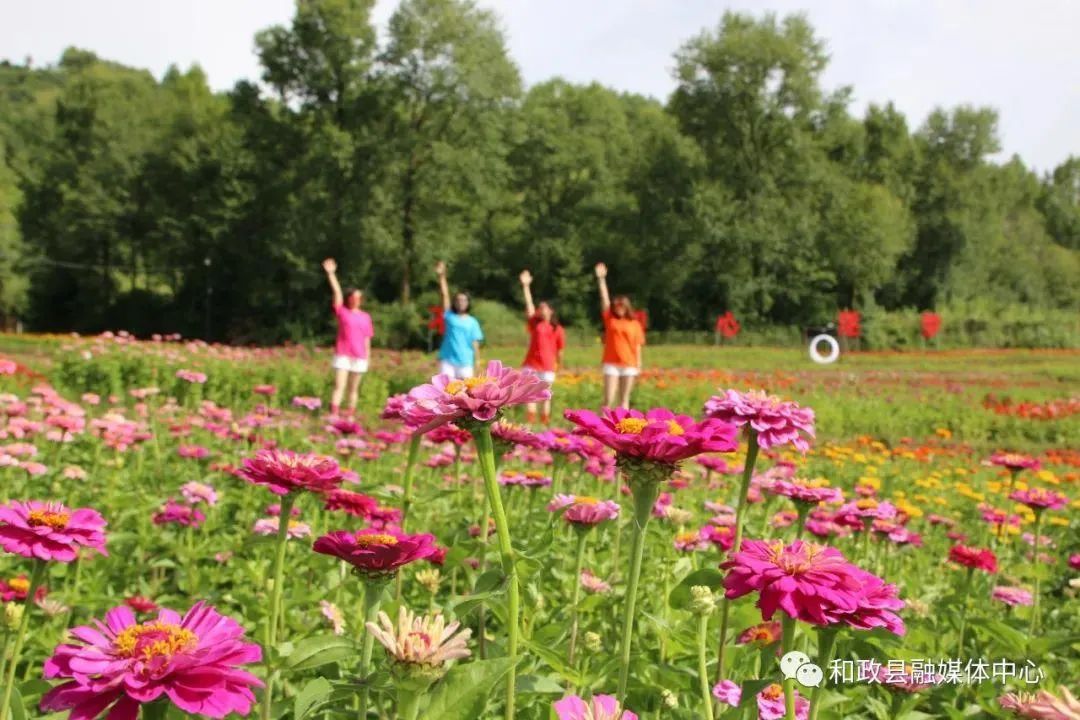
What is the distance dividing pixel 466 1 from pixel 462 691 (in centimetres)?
3282

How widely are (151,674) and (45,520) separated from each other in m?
0.65

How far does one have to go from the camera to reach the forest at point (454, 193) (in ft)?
101

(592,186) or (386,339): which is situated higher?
(592,186)

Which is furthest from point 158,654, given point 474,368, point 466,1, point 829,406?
point 466,1

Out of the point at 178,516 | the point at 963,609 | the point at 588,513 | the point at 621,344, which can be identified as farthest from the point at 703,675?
the point at 621,344

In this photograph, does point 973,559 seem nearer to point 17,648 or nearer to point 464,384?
point 464,384

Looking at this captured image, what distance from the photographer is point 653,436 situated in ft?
3.89

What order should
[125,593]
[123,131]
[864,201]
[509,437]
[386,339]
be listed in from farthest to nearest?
[864,201] < [123,131] < [386,339] < [125,593] < [509,437]

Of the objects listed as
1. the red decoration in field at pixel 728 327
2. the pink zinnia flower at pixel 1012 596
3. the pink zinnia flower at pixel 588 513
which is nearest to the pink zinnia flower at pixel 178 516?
the pink zinnia flower at pixel 588 513

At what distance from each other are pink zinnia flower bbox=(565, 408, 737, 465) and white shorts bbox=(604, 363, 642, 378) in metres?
7.54

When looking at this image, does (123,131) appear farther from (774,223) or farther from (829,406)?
(829,406)

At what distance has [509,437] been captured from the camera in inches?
80.3

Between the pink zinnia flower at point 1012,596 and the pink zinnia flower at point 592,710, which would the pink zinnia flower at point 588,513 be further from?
the pink zinnia flower at point 1012,596

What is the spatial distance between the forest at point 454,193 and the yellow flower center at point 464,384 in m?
29.1
